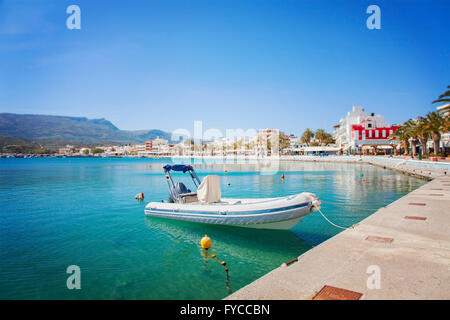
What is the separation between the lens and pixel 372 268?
550cm

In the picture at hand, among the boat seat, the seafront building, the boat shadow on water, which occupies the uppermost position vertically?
the seafront building

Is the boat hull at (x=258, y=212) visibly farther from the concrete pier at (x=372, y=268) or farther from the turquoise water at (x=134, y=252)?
the concrete pier at (x=372, y=268)

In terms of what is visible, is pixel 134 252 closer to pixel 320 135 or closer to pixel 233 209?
pixel 233 209

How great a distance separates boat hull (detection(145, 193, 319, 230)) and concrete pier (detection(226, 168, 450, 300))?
185 cm

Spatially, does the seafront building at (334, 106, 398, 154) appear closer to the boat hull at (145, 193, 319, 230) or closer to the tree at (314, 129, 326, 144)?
the tree at (314, 129, 326, 144)

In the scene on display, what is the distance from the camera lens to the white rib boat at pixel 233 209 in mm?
9883

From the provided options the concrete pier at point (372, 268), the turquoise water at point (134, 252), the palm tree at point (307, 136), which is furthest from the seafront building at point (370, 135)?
the concrete pier at point (372, 268)

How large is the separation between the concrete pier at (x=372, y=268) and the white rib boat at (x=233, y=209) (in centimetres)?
200

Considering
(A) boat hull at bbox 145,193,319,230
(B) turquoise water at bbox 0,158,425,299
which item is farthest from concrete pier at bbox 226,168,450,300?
(B) turquoise water at bbox 0,158,425,299

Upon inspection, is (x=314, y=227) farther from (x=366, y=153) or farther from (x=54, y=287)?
(x=366, y=153)

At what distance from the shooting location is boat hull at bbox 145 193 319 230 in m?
9.84

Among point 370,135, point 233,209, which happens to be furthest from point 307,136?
point 233,209

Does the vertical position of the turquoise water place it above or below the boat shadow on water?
below
